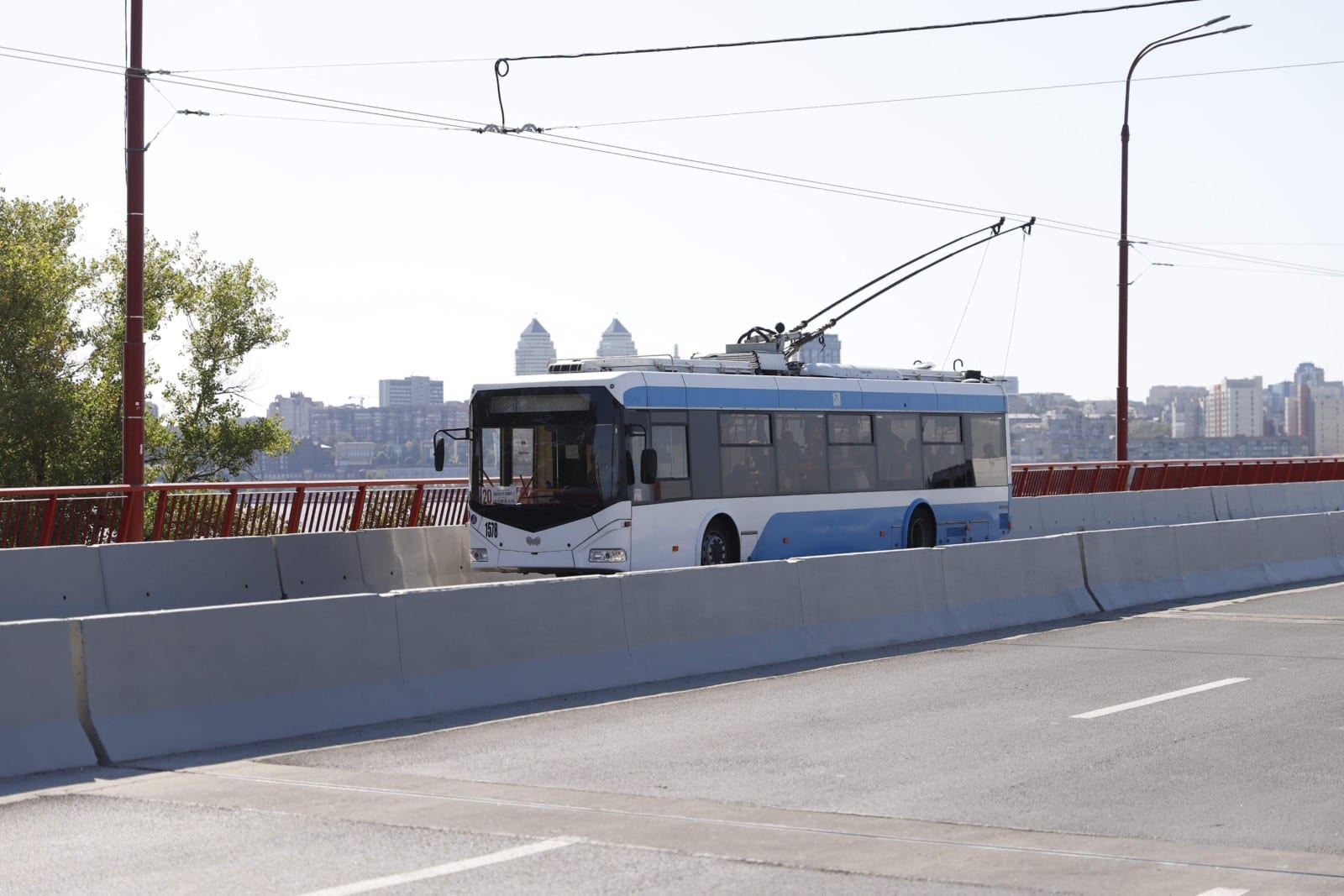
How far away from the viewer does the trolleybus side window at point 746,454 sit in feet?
73.8

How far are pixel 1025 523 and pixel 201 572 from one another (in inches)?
757

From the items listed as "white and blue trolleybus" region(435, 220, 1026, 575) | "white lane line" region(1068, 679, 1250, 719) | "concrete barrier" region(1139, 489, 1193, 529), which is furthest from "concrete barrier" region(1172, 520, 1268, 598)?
"concrete barrier" region(1139, 489, 1193, 529)

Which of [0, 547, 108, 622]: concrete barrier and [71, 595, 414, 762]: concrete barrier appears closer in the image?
[71, 595, 414, 762]: concrete barrier

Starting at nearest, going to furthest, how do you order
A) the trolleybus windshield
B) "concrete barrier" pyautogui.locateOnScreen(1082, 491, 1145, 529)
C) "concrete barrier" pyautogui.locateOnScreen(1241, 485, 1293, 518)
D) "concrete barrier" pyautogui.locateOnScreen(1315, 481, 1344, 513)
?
1. the trolleybus windshield
2. "concrete barrier" pyautogui.locateOnScreen(1082, 491, 1145, 529)
3. "concrete barrier" pyautogui.locateOnScreen(1241, 485, 1293, 518)
4. "concrete barrier" pyautogui.locateOnScreen(1315, 481, 1344, 513)

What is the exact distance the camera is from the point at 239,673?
1058cm

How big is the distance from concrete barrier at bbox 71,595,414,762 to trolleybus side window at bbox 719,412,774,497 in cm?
1126

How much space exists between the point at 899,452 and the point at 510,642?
14508mm

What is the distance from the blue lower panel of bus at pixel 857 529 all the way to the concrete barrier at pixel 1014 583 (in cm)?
403

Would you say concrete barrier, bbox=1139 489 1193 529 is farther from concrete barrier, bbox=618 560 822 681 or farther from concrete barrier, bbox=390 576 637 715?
concrete barrier, bbox=390 576 637 715

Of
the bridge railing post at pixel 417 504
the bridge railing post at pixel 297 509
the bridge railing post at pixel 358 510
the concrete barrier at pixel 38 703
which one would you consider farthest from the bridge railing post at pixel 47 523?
the concrete barrier at pixel 38 703

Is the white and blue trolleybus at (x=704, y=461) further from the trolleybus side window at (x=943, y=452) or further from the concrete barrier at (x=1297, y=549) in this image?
the concrete barrier at (x=1297, y=549)

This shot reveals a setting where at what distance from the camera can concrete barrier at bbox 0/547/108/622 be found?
18562mm

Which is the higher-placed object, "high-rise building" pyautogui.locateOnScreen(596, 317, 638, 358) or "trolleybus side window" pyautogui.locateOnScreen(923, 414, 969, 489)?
"high-rise building" pyautogui.locateOnScreen(596, 317, 638, 358)

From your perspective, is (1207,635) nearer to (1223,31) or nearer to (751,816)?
(751,816)
